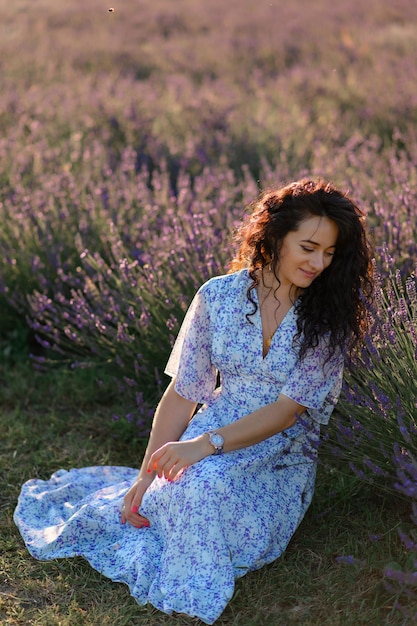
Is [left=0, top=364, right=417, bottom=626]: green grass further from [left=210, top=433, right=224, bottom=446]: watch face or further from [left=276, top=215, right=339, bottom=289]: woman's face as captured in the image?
[left=276, top=215, right=339, bottom=289]: woman's face

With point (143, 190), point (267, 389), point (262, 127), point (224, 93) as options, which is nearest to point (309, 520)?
point (267, 389)

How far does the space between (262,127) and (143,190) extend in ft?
7.02

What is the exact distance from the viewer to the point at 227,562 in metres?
2.36

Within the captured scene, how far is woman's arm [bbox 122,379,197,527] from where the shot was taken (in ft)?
8.57

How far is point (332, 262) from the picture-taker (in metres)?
2.50

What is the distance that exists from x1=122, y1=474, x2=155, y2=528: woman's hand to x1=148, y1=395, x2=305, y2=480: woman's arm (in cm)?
10

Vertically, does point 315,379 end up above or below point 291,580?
above

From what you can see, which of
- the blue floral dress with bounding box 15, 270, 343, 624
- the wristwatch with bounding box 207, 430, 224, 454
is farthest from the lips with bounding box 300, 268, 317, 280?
the wristwatch with bounding box 207, 430, 224, 454

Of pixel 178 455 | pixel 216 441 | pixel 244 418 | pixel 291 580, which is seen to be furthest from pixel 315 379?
pixel 291 580

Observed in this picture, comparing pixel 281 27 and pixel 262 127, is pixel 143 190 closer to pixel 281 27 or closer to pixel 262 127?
pixel 262 127

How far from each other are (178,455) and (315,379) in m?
0.44

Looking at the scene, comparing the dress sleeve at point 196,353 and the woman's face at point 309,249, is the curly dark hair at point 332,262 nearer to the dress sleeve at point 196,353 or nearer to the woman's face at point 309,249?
the woman's face at point 309,249

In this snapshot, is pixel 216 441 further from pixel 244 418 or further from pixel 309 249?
pixel 309 249

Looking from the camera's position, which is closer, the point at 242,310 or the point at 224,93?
the point at 242,310
